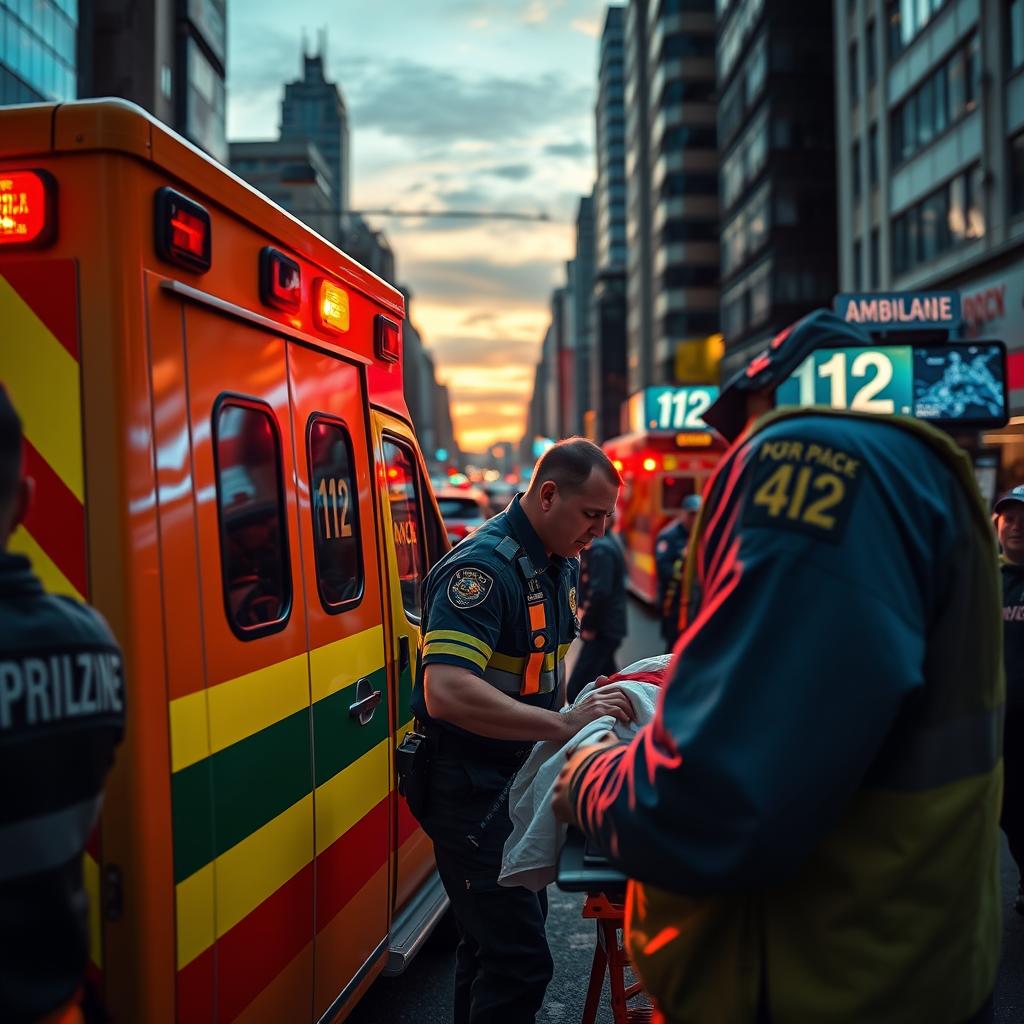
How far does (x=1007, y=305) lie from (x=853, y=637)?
22.3 meters

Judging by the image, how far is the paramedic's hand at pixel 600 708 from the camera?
258 centimetres

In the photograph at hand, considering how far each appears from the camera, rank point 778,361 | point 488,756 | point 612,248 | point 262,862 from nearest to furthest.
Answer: point 778,361
point 262,862
point 488,756
point 612,248

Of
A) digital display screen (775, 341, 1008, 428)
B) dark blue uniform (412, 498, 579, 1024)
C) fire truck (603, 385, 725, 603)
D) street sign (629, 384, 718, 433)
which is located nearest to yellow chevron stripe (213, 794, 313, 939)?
dark blue uniform (412, 498, 579, 1024)

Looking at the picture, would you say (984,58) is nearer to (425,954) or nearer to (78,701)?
(425,954)

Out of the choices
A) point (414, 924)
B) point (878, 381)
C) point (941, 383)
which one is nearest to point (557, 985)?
point (414, 924)

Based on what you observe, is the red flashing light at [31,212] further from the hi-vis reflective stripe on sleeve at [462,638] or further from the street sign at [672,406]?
the street sign at [672,406]

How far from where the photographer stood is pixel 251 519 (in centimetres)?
300

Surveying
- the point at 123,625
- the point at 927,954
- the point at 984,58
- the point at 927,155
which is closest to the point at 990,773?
the point at 927,954

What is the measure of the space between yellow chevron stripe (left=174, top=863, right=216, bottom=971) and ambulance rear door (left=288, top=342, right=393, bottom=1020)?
647mm

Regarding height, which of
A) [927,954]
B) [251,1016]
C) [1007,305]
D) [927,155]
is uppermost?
[927,155]

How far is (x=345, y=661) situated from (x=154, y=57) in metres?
48.6

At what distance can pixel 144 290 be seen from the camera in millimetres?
2459

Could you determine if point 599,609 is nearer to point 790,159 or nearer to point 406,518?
point 406,518

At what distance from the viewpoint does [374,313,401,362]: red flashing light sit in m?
4.24
